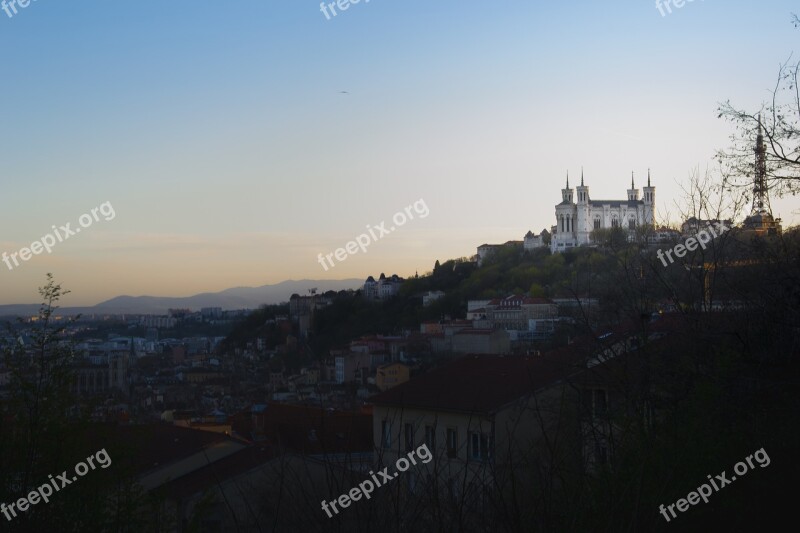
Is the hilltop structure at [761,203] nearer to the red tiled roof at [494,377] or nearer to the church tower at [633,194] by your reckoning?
the red tiled roof at [494,377]

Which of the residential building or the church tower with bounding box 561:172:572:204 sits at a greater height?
the church tower with bounding box 561:172:572:204

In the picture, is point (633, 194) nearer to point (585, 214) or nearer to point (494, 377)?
point (585, 214)

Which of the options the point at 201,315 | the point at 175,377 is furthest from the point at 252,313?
the point at 175,377

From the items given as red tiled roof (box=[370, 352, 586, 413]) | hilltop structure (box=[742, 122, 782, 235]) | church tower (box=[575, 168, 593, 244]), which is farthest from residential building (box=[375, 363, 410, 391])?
church tower (box=[575, 168, 593, 244])

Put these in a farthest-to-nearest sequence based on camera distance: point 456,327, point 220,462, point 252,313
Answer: point 252,313, point 456,327, point 220,462

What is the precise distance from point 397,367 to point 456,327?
133 feet

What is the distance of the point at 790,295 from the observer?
801 cm

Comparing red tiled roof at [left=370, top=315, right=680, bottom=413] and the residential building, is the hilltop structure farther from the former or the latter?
the residential building

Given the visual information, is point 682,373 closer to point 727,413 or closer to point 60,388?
point 727,413

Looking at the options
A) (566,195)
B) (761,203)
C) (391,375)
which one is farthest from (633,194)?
(761,203)

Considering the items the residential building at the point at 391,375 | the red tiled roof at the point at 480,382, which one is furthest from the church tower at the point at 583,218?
the red tiled roof at the point at 480,382

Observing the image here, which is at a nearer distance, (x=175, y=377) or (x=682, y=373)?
(x=682, y=373)

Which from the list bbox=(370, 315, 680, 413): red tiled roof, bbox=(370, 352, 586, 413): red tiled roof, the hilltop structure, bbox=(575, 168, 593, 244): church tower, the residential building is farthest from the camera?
bbox=(575, 168, 593, 244): church tower

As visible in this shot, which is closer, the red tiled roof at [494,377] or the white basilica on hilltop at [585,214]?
the red tiled roof at [494,377]
